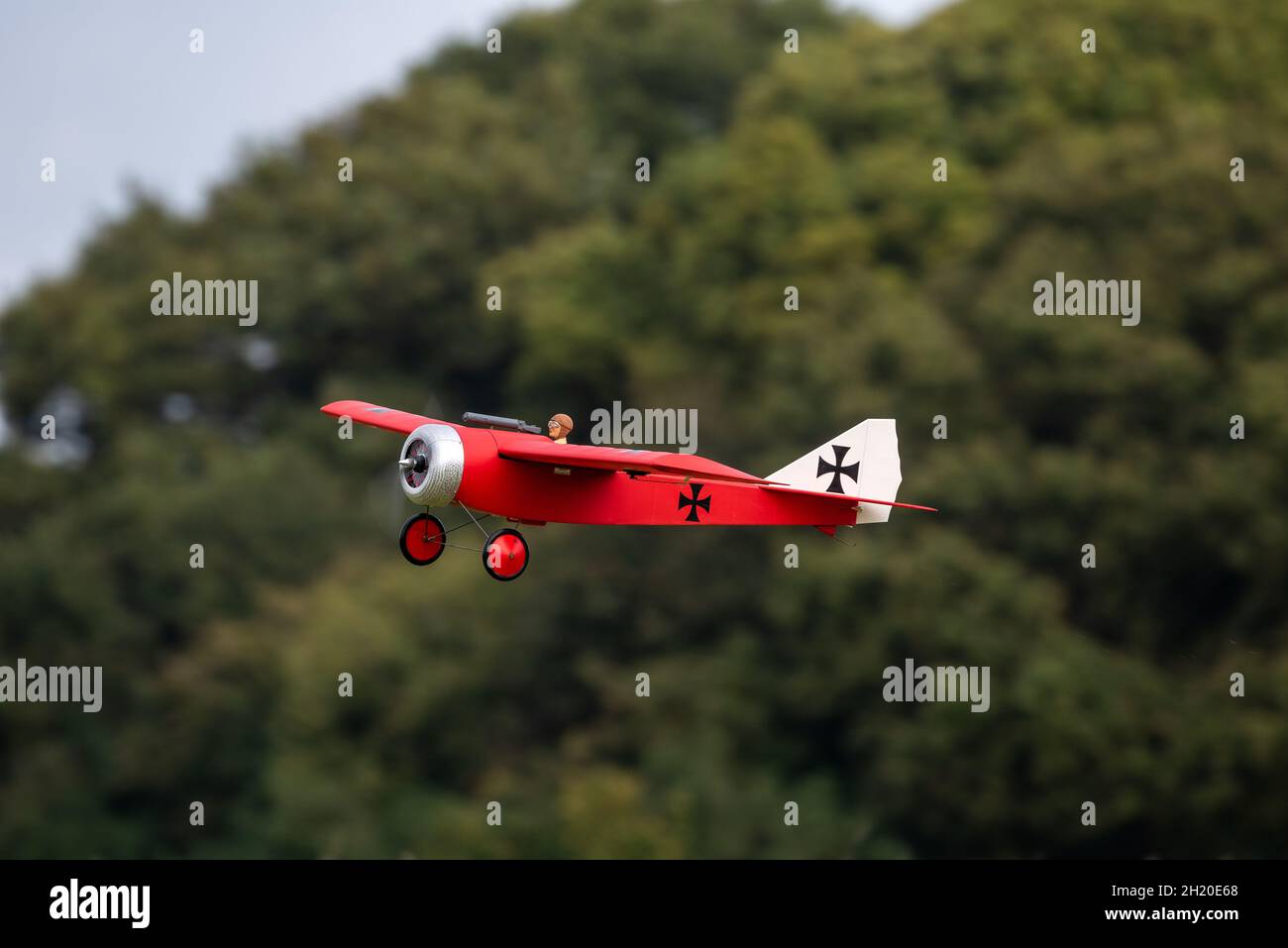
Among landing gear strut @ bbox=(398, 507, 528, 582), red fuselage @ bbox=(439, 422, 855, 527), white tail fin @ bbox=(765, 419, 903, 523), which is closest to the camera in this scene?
landing gear strut @ bbox=(398, 507, 528, 582)

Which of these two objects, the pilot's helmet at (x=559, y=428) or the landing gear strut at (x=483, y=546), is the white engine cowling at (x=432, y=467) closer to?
the landing gear strut at (x=483, y=546)

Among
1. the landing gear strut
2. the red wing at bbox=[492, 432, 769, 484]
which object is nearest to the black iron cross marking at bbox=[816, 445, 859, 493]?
the red wing at bbox=[492, 432, 769, 484]

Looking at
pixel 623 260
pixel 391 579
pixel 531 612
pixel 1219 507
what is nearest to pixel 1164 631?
pixel 1219 507

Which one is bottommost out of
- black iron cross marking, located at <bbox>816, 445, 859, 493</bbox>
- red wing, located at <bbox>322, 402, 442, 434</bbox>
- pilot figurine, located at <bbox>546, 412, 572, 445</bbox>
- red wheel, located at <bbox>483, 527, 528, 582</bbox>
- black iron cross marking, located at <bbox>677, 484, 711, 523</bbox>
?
red wheel, located at <bbox>483, 527, 528, 582</bbox>

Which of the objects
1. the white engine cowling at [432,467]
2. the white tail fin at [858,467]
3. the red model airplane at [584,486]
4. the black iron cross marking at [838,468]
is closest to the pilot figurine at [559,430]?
the red model airplane at [584,486]

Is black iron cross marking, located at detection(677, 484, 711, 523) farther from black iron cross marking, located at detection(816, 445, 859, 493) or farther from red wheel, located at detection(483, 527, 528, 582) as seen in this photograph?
red wheel, located at detection(483, 527, 528, 582)

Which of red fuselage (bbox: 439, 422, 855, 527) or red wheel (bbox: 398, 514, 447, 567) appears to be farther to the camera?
red wheel (bbox: 398, 514, 447, 567)
